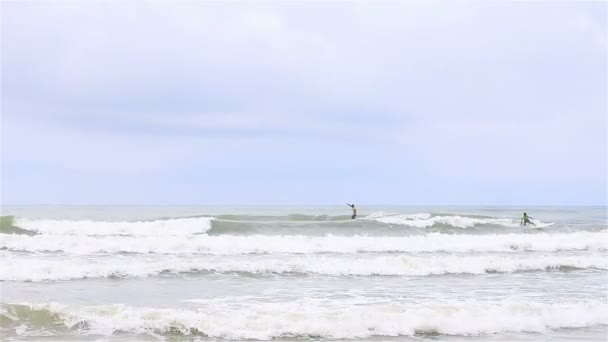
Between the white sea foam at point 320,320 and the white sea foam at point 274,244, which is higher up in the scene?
the white sea foam at point 274,244

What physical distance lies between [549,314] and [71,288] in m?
8.49

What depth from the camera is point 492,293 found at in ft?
35.2

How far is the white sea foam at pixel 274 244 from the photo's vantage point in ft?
53.1

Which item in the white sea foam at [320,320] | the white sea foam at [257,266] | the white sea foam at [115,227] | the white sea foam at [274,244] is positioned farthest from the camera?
the white sea foam at [115,227]

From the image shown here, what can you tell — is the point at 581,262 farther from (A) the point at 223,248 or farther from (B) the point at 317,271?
(A) the point at 223,248

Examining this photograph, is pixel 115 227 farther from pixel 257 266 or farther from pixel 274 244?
pixel 257 266

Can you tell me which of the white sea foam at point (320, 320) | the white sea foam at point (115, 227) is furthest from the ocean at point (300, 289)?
the white sea foam at point (115, 227)

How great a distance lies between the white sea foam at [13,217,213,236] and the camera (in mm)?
22203

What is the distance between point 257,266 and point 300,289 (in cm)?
243

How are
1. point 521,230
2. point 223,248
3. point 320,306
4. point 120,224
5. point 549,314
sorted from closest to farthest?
point 549,314
point 320,306
point 223,248
point 120,224
point 521,230

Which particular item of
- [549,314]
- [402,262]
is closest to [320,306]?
[549,314]

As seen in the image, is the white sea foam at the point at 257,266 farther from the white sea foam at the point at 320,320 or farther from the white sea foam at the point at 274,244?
the white sea foam at the point at 320,320

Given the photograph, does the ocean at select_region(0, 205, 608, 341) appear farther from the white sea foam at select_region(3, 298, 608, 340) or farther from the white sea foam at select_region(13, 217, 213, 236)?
the white sea foam at select_region(13, 217, 213, 236)

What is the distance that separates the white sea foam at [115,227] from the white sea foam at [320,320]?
1431 cm
